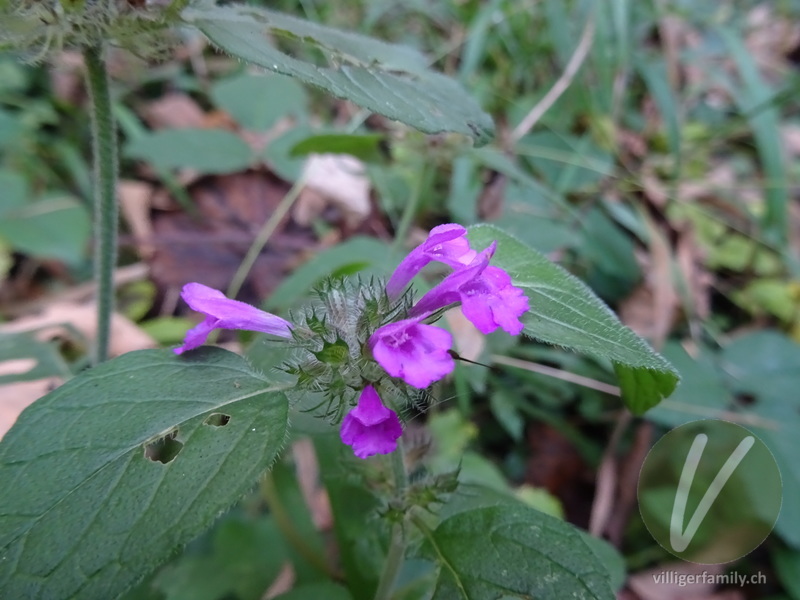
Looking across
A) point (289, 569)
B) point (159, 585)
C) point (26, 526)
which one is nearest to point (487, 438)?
point (289, 569)

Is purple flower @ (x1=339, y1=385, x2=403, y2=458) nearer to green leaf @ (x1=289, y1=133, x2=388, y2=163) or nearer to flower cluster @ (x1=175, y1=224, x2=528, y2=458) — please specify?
flower cluster @ (x1=175, y1=224, x2=528, y2=458)

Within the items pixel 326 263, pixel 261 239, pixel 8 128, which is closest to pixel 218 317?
pixel 326 263

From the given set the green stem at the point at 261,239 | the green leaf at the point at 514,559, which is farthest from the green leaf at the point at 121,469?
the green stem at the point at 261,239

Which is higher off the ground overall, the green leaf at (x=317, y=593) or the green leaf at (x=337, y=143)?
the green leaf at (x=337, y=143)

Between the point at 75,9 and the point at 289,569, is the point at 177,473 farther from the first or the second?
the point at 289,569

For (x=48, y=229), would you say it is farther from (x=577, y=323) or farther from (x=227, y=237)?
(x=577, y=323)

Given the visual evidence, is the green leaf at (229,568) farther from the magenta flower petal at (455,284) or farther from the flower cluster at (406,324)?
the magenta flower petal at (455,284)
